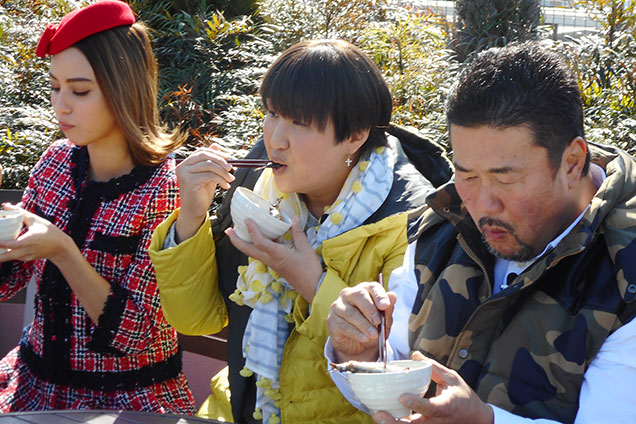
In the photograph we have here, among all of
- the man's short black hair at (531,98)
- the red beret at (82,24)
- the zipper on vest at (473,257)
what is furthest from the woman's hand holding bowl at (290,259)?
the red beret at (82,24)

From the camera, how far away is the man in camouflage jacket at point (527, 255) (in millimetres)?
1528

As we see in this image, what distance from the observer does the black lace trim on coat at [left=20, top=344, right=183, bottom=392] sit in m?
2.49

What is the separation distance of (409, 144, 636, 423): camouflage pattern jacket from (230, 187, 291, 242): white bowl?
53 cm

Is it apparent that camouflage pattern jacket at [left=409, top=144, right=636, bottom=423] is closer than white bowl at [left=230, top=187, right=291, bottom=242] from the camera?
Yes

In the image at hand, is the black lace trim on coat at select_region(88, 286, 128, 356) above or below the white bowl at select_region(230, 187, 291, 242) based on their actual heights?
below

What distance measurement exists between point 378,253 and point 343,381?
0.46m

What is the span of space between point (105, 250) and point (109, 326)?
28 centimetres

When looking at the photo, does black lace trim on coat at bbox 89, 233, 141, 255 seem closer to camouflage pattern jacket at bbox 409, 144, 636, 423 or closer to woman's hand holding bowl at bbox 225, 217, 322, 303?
woman's hand holding bowl at bbox 225, 217, 322, 303

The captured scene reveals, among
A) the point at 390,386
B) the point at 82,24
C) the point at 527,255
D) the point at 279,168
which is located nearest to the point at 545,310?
the point at 527,255

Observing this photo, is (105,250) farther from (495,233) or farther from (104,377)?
(495,233)

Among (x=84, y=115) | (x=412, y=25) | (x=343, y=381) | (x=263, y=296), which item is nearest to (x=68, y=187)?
(x=84, y=115)

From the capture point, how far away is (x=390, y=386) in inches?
54.2

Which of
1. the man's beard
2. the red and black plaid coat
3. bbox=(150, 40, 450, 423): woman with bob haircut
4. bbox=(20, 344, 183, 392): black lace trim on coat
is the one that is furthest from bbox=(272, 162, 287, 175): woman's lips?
bbox=(20, 344, 183, 392): black lace trim on coat

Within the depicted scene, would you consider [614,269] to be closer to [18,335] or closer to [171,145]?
[171,145]
